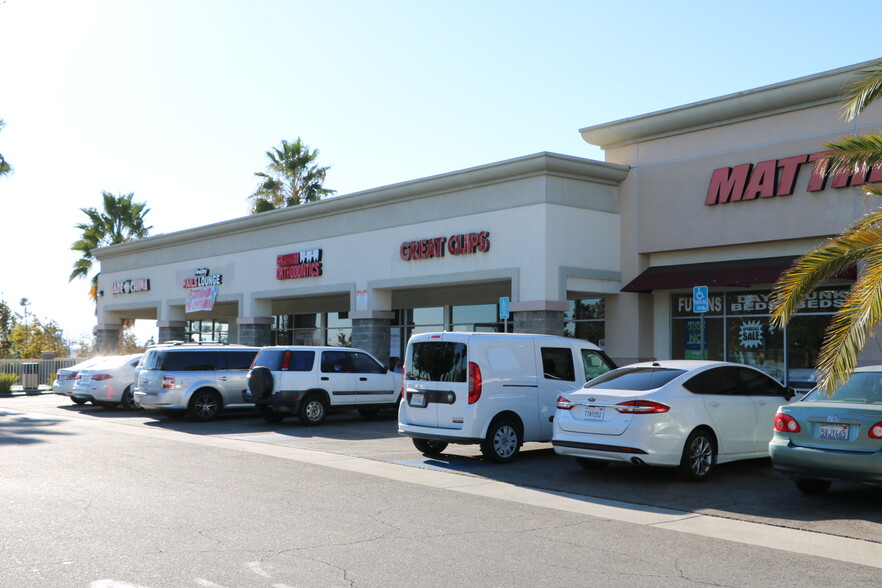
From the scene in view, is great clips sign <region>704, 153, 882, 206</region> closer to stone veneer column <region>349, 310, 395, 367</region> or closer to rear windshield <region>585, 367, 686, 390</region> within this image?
rear windshield <region>585, 367, 686, 390</region>

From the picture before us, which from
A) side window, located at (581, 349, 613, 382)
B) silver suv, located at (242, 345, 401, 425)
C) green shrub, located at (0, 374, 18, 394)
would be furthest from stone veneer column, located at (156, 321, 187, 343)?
side window, located at (581, 349, 613, 382)

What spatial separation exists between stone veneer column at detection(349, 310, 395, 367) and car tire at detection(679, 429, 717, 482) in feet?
54.8

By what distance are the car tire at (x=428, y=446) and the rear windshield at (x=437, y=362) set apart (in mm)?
1197

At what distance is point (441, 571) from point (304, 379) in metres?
13.0

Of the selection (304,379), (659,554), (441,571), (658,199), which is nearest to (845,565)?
(659,554)

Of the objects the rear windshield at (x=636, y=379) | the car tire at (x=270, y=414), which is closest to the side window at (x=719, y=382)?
the rear windshield at (x=636, y=379)

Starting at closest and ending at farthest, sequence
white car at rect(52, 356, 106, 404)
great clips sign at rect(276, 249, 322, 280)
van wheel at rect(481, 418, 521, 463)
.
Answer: van wheel at rect(481, 418, 521, 463)
white car at rect(52, 356, 106, 404)
great clips sign at rect(276, 249, 322, 280)

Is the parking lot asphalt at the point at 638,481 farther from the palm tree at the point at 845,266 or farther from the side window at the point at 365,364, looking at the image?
the side window at the point at 365,364

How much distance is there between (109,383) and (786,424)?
1881 centimetres

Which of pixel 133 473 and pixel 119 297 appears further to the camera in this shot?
pixel 119 297

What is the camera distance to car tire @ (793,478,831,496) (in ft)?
34.4

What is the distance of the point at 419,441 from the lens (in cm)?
1450

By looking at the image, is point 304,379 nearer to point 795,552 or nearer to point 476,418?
point 476,418

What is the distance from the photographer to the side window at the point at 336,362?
19938mm
